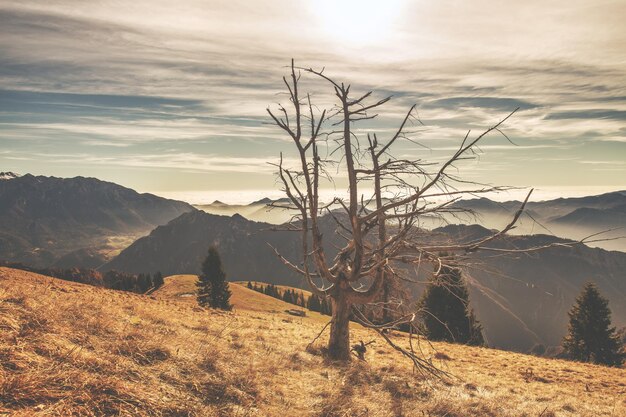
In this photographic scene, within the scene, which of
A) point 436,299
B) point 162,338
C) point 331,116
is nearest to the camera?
point 162,338

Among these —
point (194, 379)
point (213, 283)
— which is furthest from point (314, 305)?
point (194, 379)

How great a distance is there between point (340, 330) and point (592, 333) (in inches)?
1359

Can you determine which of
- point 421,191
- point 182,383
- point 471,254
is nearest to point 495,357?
point 471,254

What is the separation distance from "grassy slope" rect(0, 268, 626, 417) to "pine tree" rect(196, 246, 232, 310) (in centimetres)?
4487

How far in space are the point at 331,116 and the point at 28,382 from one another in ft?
26.1

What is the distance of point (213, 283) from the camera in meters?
56.4

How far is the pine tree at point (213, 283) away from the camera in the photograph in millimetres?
55094

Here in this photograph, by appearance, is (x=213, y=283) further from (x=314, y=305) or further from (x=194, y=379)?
(x=314, y=305)

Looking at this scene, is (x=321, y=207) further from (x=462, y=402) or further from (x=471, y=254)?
(x=462, y=402)

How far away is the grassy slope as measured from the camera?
16.7 feet

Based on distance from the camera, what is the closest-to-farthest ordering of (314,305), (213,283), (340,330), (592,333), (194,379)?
(194,379), (340,330), (592,333), (213,283), (314,305)

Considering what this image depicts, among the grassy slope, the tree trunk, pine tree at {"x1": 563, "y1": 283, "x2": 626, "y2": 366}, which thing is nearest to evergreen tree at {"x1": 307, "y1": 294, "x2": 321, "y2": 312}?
pine tree at {"x1": 563, "y1": 283, "x2": 626, "y2": 366}

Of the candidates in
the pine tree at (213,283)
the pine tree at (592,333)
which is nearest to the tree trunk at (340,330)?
the pine tree at (592,333)

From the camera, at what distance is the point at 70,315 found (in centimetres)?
782
